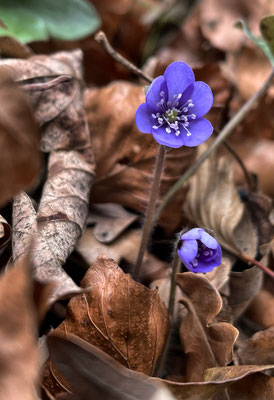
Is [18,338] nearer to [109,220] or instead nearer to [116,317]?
[116,317]

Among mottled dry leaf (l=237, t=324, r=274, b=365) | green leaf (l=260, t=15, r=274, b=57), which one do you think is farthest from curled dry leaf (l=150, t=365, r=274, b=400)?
green leaf (l=260, t=15, r=274, b=57)

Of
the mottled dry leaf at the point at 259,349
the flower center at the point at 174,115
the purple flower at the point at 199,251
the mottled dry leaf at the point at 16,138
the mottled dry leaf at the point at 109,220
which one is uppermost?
the mottled dry leaf at the point at 16,138

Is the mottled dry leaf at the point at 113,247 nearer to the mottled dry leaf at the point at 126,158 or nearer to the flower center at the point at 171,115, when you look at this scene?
the mottled dry leaf at the point at 126,158

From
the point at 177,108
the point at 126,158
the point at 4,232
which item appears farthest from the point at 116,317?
the point at 126,158

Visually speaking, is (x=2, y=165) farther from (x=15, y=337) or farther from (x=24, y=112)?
(x=15, y=337)

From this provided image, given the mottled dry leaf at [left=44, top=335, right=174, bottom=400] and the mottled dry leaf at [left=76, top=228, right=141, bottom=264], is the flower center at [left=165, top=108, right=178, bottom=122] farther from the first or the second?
the mottled dry leaf at [left=44, top=335, right=174, bottom=400]

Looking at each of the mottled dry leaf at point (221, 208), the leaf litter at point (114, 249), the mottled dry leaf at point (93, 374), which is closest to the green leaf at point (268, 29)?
the leaf litter at point (114, 249)
